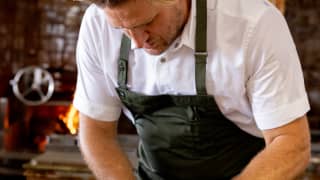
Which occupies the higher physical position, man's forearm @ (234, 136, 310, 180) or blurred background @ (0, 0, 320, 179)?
man's forearm @ (234, 136, 310, 180)

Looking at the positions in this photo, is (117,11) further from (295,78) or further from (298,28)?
(298,28)

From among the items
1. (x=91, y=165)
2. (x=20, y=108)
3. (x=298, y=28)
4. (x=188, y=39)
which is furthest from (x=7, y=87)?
(x=188, y=39)

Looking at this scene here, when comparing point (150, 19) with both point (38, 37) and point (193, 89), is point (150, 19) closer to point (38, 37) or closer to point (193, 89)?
point (193, 89)

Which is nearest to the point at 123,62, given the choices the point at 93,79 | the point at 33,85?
the point at 93,79

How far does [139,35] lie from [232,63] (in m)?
0.22

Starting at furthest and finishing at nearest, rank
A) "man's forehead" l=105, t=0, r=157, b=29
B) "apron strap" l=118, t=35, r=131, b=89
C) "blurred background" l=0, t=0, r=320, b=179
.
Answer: "blurred background" l=0, t=0, r=320, b=179 < "apron strap" l=118, t=35, r=131, b=89 < "man's forehead" l=105, t=0, r=157, b=29

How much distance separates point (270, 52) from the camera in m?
1.21

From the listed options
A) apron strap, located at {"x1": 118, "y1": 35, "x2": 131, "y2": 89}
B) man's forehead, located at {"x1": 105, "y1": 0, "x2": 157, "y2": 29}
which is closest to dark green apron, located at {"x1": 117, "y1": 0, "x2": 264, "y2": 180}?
apron strap, located at {"x1": 118, "y1": 35, "x2": 131, "y2": 89}

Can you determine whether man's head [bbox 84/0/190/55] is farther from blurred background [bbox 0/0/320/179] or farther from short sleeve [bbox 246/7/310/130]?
blurred background [bbox 0/0/320/179]

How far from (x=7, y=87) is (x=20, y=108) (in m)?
0.15

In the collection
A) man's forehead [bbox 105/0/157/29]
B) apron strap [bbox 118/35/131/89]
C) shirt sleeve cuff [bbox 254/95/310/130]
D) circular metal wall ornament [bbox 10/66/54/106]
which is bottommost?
circular metal wall ornament [bbox 10/66/54/106]

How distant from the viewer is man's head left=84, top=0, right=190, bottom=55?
1100mm

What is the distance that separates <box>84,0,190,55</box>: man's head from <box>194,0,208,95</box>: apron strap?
0.03 meters

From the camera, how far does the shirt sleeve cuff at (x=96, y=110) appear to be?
1.48 m
